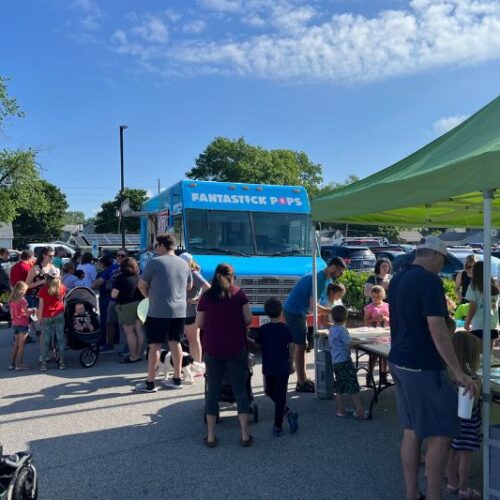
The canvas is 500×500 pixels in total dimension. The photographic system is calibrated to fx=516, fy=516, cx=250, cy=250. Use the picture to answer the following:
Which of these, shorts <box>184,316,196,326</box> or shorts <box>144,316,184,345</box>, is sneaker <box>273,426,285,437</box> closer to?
shorts <box>144,316,184,345</box>

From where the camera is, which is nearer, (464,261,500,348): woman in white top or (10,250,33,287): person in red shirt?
(464,261,500,348): woman in white top

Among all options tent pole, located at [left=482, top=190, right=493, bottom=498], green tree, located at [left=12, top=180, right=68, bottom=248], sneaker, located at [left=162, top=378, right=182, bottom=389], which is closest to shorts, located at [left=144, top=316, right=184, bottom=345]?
sneaker, located at [left=162, top=378, right=182, bottom=389]

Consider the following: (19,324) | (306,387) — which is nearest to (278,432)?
(306,387)

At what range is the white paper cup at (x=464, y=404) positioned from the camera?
3131 millimetres

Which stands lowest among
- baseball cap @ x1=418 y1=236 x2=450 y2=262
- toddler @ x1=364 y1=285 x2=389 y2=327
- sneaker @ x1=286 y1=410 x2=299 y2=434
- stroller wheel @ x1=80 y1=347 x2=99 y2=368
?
sneaker @ x1=286 y1=410 x2=299 y2=434

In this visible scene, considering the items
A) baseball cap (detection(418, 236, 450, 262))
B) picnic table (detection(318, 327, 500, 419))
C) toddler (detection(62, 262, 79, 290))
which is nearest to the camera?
baseball cap (detection(418, 236, 450, 262))

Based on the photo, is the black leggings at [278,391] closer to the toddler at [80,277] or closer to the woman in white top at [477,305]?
the woman in white top at [477,305]

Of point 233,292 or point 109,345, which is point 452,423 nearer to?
point 233,292

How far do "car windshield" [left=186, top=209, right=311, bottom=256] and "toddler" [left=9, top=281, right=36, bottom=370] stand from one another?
267 centimetres

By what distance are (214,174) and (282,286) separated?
1495 inches

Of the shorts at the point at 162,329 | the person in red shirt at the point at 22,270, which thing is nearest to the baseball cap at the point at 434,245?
the shorts at the point at 162,329

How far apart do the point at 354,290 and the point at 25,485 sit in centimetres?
923

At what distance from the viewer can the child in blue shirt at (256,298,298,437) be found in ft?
15.9

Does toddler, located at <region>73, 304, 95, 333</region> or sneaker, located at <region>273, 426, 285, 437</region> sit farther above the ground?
toddler, located at <region>73, 304, 95, 333</region>
